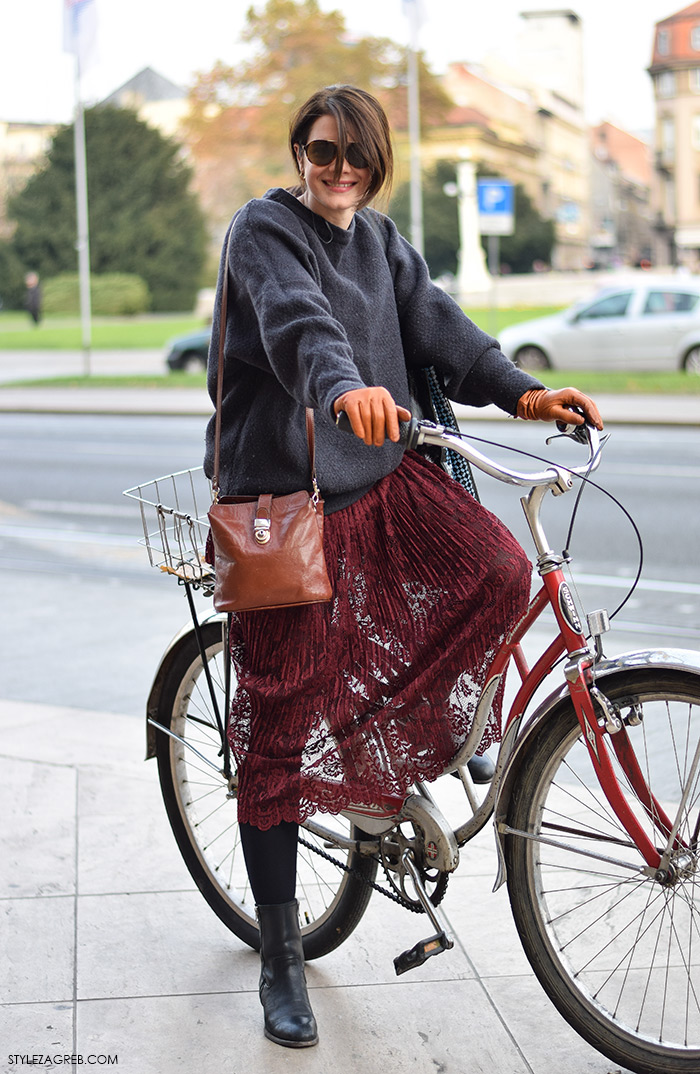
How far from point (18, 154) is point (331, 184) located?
58.0 metres

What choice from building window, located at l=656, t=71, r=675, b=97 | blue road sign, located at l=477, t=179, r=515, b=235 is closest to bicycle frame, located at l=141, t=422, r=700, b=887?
blue road sign, located at l=477, t=179, r=515, b=235

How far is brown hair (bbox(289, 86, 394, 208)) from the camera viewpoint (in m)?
2.46

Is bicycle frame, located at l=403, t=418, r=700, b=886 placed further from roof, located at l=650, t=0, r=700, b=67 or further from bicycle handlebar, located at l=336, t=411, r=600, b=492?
roof, located at l=650, t=0, r=700, b=67

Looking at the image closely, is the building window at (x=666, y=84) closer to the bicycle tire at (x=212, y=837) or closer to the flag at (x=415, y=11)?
the flag at (x=415, y=11)

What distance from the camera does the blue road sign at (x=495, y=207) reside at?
19828 millimetres

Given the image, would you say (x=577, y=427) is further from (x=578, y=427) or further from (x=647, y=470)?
(x=647, y=470)

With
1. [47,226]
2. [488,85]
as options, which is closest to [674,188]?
[488,85]

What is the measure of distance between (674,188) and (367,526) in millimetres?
84925

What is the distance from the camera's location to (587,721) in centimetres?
235

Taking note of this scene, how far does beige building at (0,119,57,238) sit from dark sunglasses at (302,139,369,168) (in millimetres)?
51695

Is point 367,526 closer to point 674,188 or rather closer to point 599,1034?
point 599,1034

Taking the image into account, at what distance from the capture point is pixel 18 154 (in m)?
56.4

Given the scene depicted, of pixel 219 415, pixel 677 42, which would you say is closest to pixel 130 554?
pixel 219 415

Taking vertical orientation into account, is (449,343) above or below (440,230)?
below
